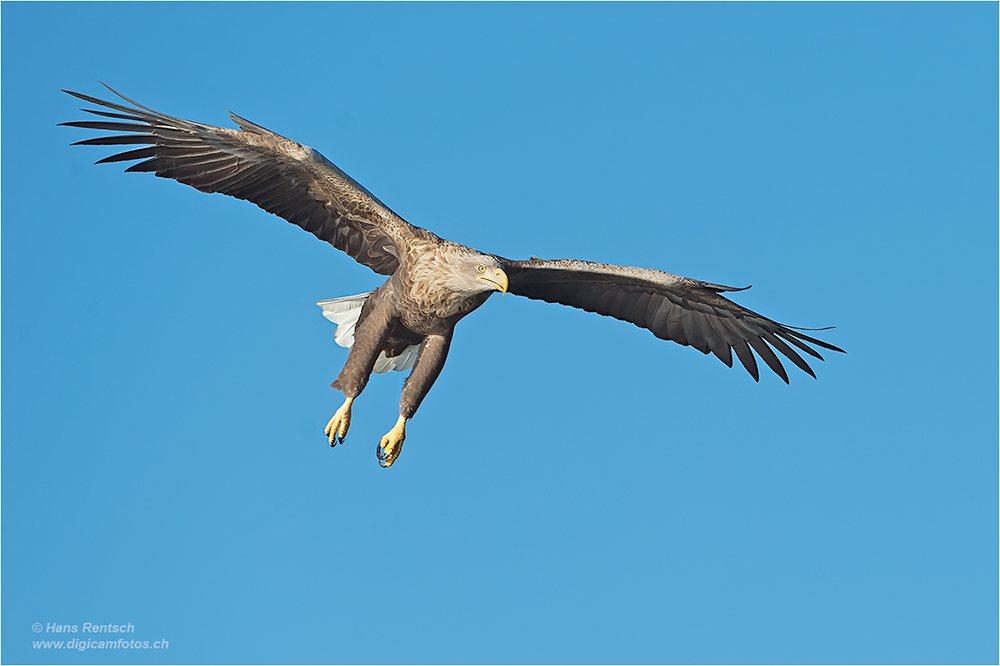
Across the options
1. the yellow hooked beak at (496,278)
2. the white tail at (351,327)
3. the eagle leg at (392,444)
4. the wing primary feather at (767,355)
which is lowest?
the eagle leg at (392,444)

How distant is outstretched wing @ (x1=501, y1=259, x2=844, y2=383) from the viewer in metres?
12.0

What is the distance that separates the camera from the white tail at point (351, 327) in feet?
39.1

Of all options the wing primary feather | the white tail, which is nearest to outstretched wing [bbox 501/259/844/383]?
the wing primary feather

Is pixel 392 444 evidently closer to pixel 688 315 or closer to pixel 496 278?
pixel 496 278

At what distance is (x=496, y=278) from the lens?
10.1 m

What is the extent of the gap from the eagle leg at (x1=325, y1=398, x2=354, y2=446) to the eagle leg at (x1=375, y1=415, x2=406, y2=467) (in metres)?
0.30

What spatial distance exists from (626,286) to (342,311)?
2533 mm

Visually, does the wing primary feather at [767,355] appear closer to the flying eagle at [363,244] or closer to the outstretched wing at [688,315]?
the outstretched wing at [688,315]

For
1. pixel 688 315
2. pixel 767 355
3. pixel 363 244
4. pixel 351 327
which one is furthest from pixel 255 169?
pixel 767 355

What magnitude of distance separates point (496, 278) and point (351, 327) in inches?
88.3

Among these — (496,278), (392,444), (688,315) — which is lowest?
(392,444)

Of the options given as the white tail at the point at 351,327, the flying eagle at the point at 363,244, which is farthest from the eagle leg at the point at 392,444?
the white tail at the point at 351,327

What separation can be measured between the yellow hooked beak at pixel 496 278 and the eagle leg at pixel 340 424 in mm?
1584

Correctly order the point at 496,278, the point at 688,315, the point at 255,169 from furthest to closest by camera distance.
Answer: the point at 688,315 → the point at 255,169 → the point at 496,278
